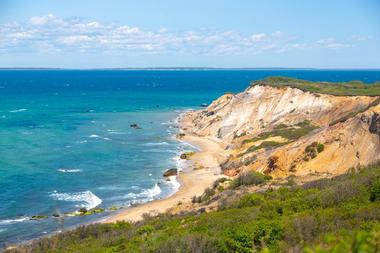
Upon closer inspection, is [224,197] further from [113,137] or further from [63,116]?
[63,116]

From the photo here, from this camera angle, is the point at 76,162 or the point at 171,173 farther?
the point at 76,162

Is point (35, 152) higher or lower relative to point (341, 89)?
lower

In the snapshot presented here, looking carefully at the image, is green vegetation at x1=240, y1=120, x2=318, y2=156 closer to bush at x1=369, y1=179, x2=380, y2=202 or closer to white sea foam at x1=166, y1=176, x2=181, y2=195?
white sea foam at x1=166, y1=176, x2=181, y2=195

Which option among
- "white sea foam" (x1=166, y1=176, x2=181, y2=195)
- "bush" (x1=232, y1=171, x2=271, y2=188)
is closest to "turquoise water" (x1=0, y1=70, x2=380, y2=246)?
"white sea foam" (x1=166, y1=176, x2=181, y2=195)

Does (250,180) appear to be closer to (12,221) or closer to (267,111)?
(12,221)

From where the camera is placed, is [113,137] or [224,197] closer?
[224,197]

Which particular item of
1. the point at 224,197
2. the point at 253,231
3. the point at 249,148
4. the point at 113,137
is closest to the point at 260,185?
the point at 224,197

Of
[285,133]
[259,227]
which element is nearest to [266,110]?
[285,133]
